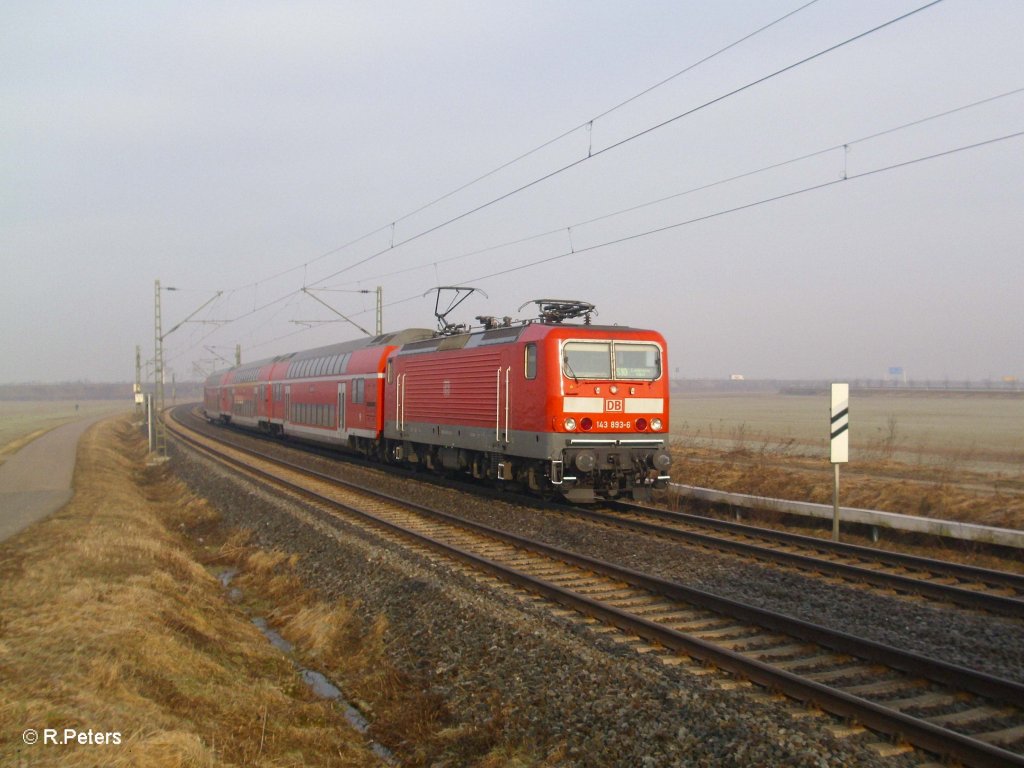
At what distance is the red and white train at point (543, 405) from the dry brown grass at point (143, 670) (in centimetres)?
A: 632

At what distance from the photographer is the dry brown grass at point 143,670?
5.68 metres

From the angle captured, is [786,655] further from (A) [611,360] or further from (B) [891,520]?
(A) [611,360]

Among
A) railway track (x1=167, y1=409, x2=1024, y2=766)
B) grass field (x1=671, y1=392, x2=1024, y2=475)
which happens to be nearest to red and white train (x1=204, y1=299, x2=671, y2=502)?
railway track (x1=167, y1=409, x2=1024, y2=766)

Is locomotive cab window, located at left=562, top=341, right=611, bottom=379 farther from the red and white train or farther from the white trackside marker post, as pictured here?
the white trackside marker post

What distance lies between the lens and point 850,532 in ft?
44.8

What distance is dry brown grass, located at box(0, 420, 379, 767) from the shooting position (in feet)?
18.6

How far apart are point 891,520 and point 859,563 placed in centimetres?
243

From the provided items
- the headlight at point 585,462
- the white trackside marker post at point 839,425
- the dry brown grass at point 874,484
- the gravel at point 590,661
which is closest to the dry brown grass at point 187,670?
the gravel at point 590,661

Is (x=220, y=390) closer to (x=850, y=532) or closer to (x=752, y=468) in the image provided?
(x=752, y=468)

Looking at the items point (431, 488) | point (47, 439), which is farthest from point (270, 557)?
point (47, 439)

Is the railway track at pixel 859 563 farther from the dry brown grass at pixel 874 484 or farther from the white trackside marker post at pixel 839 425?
the dry brown grass at pixel 874 484

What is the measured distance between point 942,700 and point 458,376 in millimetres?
13516

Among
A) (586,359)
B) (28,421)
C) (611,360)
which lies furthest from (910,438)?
(28,421)

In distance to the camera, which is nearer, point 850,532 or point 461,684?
point 461,684
